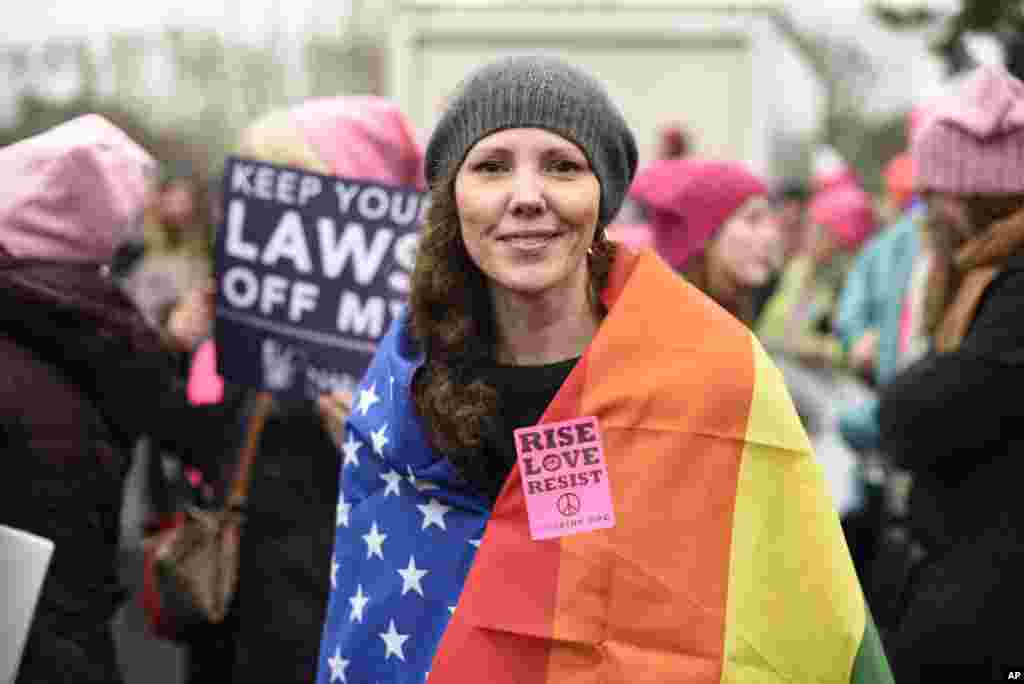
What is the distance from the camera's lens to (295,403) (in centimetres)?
471

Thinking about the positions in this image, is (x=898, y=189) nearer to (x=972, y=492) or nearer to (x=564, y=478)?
(x=972, y=492)

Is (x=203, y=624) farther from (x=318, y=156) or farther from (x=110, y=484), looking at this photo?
(x=318, y=156)

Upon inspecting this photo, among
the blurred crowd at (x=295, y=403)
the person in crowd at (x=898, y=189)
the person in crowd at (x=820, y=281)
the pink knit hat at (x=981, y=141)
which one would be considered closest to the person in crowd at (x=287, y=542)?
the blurred crowd at (x=295, y=403)

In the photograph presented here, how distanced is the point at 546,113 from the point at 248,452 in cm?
191

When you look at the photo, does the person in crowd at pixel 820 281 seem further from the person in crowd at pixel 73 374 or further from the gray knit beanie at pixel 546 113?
the gray knit beanie at pixel 546 113

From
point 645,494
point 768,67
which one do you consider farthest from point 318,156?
point 768,67

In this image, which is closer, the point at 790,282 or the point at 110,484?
the point at 110,484

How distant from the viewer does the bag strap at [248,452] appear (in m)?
4.65

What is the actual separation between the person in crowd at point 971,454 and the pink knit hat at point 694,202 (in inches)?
41.4

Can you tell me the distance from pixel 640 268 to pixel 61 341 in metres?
1.59

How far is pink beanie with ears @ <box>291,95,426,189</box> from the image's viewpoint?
16.1ft

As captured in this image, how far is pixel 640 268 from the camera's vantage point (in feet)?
10.3

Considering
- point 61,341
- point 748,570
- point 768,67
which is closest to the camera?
point 748,570

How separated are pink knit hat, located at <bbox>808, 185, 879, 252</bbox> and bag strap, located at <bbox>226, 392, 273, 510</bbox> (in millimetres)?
7028
